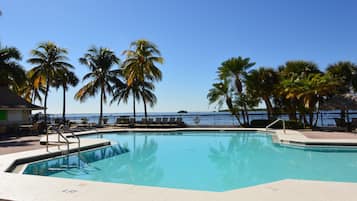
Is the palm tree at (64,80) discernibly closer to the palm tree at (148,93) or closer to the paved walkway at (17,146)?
the palm tree at (148,93)

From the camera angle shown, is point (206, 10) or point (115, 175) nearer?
point (115, 175)

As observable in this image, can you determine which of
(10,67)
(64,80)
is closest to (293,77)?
(64,80)

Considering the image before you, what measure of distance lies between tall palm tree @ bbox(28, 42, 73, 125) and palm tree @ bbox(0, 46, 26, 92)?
2158mm

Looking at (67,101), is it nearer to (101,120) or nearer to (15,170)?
(101,120)

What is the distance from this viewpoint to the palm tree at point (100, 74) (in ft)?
73.5

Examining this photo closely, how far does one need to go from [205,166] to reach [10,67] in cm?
Answer: 1719

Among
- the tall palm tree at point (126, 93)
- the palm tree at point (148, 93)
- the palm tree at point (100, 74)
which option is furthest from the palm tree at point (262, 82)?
the palm tree at point (100, 74)

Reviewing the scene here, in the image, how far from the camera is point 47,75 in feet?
70.1

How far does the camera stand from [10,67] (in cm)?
1830

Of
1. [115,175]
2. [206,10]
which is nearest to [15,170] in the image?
[115,175]

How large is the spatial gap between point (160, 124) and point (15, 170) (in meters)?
13.1

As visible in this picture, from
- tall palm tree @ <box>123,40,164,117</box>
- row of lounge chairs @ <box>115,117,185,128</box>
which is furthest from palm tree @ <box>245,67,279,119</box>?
tall palm tree @ <box>123,40,164,117</box>

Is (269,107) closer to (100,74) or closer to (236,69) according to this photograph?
(236,69)

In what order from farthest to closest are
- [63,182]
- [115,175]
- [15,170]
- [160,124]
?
[160,124] < [115,175] < [15,170] < [63,182]
